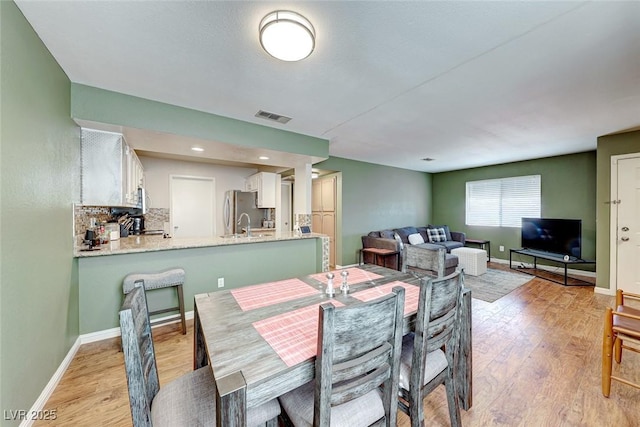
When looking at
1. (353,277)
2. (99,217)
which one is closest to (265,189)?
(99,217)

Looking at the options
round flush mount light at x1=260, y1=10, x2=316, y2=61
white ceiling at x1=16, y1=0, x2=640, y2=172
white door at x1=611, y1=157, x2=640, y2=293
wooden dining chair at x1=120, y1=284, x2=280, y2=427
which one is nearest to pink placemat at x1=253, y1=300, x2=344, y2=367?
wooden dining chair at x1=120, y1=284, x2=280, y2=427

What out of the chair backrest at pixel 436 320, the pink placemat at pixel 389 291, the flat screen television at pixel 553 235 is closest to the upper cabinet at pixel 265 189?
the pink placemat at pixel 389 291

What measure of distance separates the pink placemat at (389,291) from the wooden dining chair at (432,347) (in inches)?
6.5

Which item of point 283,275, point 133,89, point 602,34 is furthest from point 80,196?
point 602,34

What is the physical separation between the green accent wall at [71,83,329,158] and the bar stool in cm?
154

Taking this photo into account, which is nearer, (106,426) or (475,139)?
(106,426)

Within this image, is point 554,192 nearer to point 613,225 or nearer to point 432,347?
point 613,225

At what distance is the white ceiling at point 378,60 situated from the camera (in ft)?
4.64

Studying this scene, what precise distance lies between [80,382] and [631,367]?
4.55m

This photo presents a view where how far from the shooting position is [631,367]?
80.6 inches

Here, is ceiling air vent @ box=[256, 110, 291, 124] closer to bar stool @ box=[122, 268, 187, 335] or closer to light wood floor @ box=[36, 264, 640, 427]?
bar stool @ box=[122, 268, 187, 335]

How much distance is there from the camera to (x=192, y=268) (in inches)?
116

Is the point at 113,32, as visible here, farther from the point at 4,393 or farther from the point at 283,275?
the point at 283,275

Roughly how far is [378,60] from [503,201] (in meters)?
5.85
